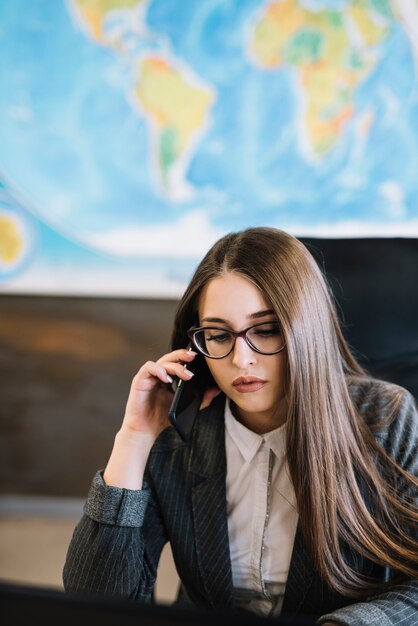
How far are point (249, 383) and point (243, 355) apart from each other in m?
0.05

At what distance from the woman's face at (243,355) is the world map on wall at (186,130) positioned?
1253 millimetres

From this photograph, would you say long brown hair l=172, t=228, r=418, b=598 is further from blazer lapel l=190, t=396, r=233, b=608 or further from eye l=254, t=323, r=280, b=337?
blazer lapel l=190, t=396, r=233, b=608

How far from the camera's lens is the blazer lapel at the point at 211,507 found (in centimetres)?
96

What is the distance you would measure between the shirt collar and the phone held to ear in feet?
0.21

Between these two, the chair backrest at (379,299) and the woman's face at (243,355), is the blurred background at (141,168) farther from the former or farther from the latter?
the woman's face at (243,355)

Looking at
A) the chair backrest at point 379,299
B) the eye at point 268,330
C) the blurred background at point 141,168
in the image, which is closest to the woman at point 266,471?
the eye at point 268,330

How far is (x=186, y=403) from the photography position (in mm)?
1078

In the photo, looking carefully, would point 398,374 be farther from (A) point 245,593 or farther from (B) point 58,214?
(B) point 58,214

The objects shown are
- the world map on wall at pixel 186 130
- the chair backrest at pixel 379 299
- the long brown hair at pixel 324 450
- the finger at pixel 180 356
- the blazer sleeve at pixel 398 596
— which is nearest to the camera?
the blazer sleeve at pixel 398 596

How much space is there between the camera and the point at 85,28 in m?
2.12

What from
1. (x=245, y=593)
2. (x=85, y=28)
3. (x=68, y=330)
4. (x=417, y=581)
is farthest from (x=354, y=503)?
(x=85, y=28)

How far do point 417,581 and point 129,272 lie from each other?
159 centimetres

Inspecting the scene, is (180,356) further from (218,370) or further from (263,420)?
(263,420)

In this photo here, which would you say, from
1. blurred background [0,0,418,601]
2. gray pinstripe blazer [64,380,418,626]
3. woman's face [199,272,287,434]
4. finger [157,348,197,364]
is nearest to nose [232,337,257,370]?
woman's face [199,272,287,434]
